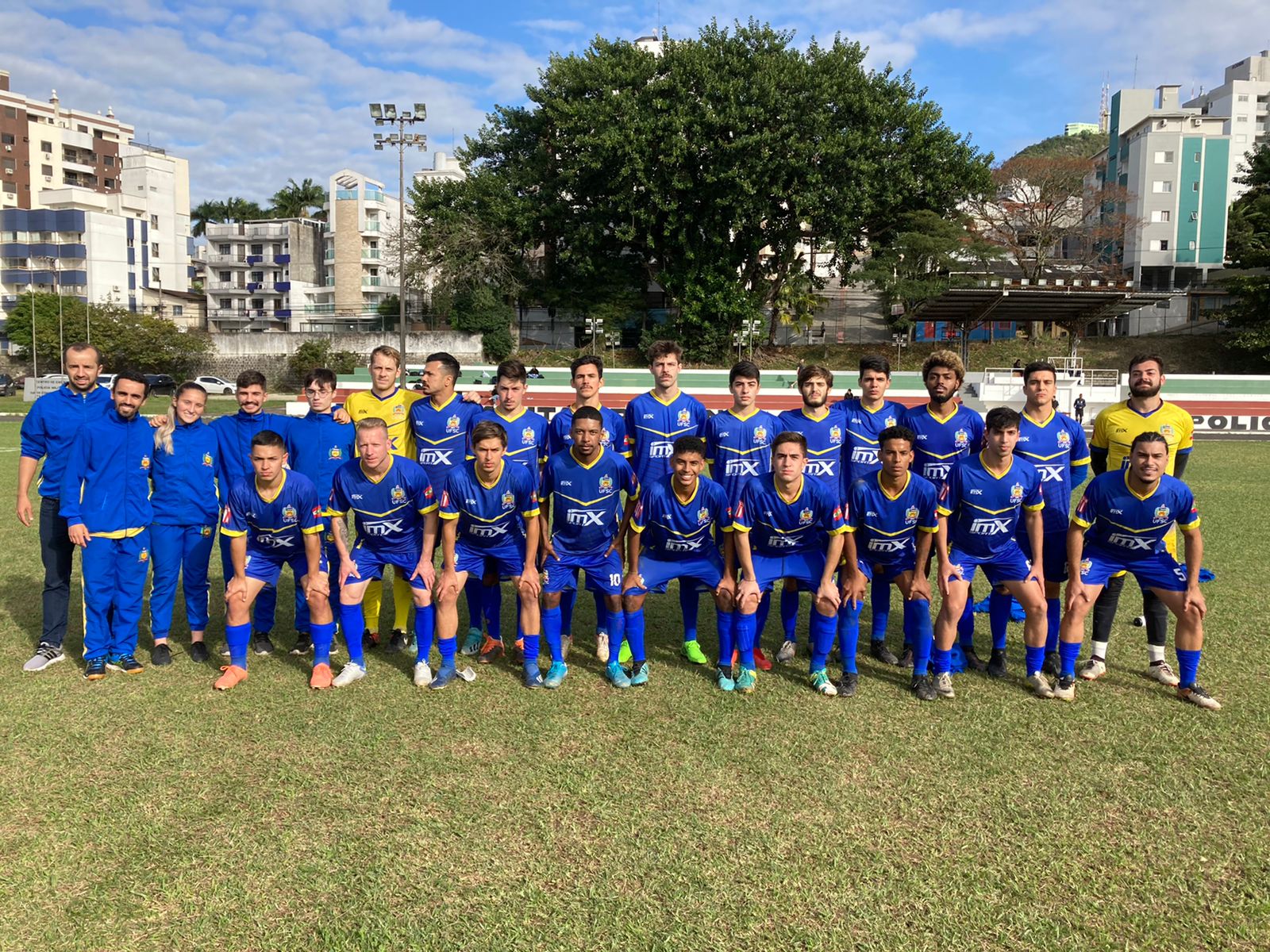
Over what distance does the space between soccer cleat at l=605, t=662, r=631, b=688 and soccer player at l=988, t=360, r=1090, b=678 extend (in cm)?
246

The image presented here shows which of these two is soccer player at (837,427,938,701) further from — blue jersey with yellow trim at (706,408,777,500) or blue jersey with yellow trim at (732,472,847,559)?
blue jersey with yellow trim at (706,408,777,500)

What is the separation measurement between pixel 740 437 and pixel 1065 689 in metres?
2.67

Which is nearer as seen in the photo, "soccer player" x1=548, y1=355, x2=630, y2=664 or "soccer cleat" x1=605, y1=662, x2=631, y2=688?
"soccer cleat" x1=605, y1=662, x2=631, y2=688

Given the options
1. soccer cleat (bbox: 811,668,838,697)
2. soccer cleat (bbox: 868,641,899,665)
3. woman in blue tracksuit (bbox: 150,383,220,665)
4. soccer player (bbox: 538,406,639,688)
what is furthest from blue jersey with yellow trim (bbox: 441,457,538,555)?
soccer cleat (bbox: 868,641,899,665)

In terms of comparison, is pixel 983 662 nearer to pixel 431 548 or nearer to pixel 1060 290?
pixel 431 548

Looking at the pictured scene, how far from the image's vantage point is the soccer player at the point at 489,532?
542cm

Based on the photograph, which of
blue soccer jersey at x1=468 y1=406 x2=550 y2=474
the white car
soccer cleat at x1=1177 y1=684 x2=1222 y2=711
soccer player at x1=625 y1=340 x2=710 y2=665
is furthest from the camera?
the white car

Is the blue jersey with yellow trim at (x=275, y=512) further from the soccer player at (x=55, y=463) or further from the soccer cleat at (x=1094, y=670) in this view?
the soccer cleat at (x=1094, y=670)

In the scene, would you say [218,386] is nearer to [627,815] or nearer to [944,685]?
[944,685]

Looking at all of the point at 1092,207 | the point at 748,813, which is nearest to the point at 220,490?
the point at 748,813

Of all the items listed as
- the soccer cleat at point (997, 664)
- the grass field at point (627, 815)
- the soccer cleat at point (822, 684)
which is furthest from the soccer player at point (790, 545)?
the soccer cleat at point (997, 664)

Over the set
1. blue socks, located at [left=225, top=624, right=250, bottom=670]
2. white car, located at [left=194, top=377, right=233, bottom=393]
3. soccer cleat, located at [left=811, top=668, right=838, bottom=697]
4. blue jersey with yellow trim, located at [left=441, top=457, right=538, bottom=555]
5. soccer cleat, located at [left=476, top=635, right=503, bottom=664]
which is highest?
blue jersey with yellow trim, located at [left=441, top=457, right=538, bottom=555]

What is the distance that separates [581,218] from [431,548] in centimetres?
3457

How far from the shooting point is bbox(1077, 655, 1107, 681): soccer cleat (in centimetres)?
553
